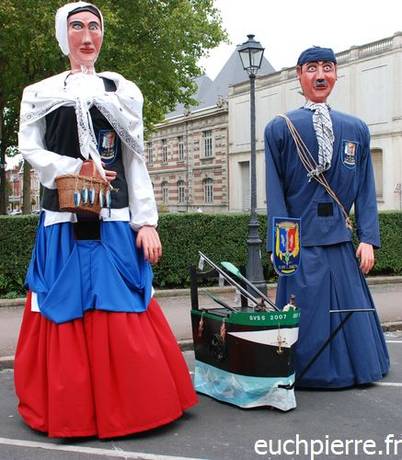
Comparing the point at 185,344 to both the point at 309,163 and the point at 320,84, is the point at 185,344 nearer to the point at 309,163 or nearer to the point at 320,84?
the point at 309,163

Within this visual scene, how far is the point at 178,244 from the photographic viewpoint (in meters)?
10.0

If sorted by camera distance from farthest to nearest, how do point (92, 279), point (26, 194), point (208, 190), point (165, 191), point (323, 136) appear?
point (165, 191), point (208, 190), point (26, 194), point (323, 136), point (92, 279)

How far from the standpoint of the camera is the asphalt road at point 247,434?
10.9ft

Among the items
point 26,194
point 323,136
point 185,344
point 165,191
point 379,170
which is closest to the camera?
point 323,136

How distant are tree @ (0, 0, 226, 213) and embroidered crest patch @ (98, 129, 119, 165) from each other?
476 inches

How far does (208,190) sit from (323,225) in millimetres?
45664

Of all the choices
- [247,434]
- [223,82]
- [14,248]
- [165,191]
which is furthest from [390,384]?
[165,191]

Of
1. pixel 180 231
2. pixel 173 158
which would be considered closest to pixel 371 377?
pixel 180 231

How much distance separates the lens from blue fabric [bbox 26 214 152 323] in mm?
3449

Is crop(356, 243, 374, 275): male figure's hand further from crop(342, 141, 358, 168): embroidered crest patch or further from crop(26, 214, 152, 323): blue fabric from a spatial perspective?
crop(26, 214, 152, 323): blue fabric

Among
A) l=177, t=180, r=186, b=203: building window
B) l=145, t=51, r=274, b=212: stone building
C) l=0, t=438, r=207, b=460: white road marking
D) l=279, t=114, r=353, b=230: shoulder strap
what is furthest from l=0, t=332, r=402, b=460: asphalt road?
l=177, t=180, r=186, b=203: building window

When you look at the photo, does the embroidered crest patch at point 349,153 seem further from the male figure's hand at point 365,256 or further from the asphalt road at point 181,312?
the asphalt road at point 181,312

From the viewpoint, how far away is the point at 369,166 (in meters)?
4.71

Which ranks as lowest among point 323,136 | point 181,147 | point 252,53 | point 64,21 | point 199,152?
point 323,136
